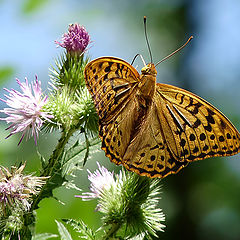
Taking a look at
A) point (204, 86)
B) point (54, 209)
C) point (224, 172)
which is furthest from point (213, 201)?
point (54, 209)

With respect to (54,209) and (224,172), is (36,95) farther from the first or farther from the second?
(224,172)

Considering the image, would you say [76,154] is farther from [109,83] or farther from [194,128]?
[194,128]

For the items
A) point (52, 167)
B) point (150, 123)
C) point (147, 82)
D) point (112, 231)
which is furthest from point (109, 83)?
point (112, 231)

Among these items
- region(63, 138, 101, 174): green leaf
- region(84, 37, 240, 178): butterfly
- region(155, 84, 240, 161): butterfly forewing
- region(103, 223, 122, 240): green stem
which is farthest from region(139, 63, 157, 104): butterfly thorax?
region(103, 223, 122, 240): green stem

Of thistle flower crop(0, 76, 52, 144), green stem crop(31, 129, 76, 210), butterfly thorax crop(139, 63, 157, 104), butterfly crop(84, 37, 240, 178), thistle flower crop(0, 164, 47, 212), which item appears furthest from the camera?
Result: butterfly thorax crop(139, 63, 157, 104)

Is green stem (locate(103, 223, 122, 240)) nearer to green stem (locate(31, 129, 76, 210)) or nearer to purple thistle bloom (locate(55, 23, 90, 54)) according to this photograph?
green stem (locate(31, 129, 76, 210))

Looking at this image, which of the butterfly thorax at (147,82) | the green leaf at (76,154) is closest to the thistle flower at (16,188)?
the green leaf at (76,154)
